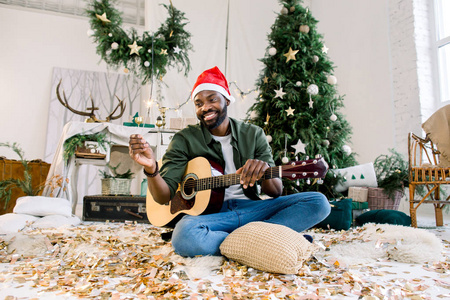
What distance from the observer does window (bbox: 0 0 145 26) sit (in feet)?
19.8

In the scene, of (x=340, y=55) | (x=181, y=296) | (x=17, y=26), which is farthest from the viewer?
(x=17, y=26)

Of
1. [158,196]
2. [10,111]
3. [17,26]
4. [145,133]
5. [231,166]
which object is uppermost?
[17,26]

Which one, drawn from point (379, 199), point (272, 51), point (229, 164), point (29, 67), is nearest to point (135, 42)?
point (272, 51)

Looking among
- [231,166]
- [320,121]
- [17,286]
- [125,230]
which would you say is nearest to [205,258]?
[231,166]

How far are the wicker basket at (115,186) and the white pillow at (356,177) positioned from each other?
6.56ft

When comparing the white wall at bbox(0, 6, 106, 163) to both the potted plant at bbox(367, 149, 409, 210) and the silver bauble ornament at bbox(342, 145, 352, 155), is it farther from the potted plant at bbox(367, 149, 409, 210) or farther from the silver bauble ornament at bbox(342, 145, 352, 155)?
the potted plant at bbox(367, 149, 409, 210)

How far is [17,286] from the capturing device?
1100 mm

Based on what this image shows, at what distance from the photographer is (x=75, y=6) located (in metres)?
6.18

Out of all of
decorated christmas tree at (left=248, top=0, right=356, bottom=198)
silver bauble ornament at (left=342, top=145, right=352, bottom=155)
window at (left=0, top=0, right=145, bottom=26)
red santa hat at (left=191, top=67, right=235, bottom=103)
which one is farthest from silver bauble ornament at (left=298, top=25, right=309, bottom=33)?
window at (left=0, top=0, right=145, bottom=26)

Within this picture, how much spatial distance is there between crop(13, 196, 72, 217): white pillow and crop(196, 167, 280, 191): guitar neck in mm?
1710

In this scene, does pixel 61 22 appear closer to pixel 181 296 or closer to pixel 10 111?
pixel 10 111

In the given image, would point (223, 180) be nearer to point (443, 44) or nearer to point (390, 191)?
point (390, 191)

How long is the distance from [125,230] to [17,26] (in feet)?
17.4

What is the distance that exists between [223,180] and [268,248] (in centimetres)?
37
